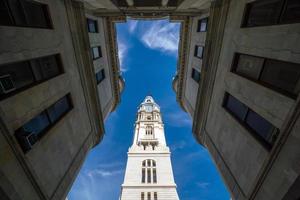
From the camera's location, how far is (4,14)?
6914 millimetres

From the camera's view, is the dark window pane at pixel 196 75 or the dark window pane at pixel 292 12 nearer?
the dark window pane at pixel 292 12

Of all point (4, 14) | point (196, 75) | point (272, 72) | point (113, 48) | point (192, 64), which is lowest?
point (196, 75)

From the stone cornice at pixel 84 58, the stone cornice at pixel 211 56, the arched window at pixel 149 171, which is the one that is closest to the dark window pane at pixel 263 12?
the stone cornice at pixel 211 56

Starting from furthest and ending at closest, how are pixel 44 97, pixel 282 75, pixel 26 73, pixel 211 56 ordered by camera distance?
1. pixel 211 56
2. pixel 44 97
3. pixel 26 73
4. pixel 282 75

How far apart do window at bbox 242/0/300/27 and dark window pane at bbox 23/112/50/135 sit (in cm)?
1201

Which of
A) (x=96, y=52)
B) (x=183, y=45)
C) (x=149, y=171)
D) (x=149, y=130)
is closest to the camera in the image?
(x=96, y=52)

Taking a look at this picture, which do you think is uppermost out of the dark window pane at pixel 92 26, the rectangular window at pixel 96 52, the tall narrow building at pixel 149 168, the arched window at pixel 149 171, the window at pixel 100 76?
the dark window pane at pixel 92 26

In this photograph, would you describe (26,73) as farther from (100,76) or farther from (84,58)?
(100,76)

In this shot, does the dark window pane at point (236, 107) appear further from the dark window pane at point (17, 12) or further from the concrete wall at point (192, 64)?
the dark window pane at point (17, 12)

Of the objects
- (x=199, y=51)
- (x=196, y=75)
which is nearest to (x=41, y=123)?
(x=196, y=75)

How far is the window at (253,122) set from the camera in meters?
7.92

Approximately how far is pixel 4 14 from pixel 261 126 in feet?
41.0

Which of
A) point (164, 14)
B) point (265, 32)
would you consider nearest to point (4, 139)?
point (265, 32)

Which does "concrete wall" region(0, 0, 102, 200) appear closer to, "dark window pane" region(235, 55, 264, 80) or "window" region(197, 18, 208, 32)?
"dark window pane" region(235, 55, 264, 80)
